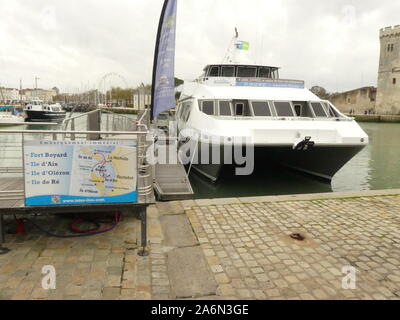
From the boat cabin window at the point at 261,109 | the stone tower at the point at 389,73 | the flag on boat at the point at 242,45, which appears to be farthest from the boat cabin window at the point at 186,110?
the stone tower at the point at 389,73

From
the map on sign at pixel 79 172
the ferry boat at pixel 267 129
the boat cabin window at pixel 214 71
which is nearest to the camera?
the map on sign at pixel 79 172

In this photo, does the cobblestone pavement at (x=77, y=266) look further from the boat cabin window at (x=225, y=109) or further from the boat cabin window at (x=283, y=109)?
the boat cabin window at (x=283, y=109)

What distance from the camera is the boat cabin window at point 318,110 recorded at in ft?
35.4

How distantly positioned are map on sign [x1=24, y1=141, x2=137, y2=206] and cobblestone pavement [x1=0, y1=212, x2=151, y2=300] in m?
0.69

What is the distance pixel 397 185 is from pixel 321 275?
10.5 m

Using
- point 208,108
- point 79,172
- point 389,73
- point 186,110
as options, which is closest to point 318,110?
point 208,108

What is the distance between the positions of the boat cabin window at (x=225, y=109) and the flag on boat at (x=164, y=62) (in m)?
2.45

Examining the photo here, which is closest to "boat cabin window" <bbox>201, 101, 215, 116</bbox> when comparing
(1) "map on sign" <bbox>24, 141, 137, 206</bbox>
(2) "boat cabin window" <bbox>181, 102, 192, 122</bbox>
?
(2) "boat cabin window" <bbox>181, 102, 192, 122</bbox>

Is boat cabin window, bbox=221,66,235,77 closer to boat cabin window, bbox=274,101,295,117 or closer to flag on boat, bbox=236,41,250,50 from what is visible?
flag on boat, bbox=236,41,250,50

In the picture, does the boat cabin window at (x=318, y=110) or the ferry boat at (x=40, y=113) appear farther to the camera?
the ferry boat at (x=40, y=113)

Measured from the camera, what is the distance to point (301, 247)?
4.59 metres

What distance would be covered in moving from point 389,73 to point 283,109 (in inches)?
2712

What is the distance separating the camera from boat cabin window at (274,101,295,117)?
34.5 feet

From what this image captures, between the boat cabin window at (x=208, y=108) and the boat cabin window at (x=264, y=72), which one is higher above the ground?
the boat cabin window at (x=264, y=72)
